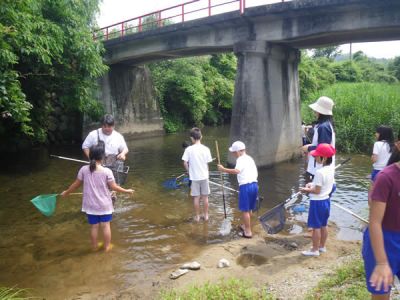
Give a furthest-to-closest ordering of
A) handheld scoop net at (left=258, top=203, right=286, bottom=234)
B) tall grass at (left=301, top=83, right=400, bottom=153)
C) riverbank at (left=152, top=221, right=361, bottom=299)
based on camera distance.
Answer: tall grass at (left=301, top=83, right=400, bottom=153) → handheld scoop net at (left=258, top=203, right=286, bottom=234) → riverbank at (left=152, top=221, right=361, bottom=299)

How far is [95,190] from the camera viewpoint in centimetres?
537

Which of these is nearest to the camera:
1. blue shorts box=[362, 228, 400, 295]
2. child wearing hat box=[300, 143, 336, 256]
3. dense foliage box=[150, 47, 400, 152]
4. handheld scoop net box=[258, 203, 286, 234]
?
blue shorts box=[362, 228, 400, 295]

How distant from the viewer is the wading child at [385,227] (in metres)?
2.48

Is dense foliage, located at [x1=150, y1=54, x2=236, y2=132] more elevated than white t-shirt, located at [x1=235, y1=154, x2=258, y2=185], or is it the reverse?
dense foliage, located at [x1=150, y1=54, x2=236, y2=132]

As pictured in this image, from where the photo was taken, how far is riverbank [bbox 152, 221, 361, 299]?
4.37m

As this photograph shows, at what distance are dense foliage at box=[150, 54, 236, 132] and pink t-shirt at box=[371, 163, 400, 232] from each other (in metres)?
24.8

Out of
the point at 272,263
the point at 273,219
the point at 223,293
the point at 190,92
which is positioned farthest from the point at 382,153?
the point at 190,92

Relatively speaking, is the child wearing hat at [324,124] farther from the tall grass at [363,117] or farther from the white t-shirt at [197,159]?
the tall grass at [363,117]

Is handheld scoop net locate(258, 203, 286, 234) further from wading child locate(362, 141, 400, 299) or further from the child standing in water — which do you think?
wading child locate(362, 141, 400, 299)

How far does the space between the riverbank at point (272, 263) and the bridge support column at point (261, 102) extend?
711 cm

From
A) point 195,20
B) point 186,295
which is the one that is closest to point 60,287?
point 186,295

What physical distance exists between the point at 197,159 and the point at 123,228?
2.02 meters

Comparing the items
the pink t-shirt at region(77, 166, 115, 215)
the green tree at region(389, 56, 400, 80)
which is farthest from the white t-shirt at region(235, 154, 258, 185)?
the green tree at region(389, 56, 400, 80)

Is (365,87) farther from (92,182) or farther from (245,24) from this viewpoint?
(92,182)
